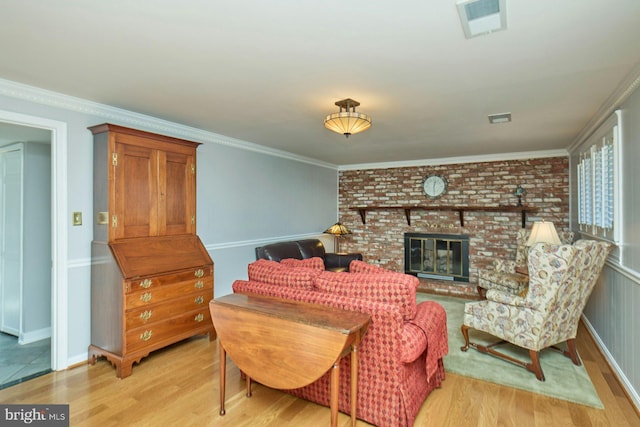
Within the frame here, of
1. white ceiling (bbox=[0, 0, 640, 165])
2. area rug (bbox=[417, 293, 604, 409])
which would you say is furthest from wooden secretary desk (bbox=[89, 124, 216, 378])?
area rug (bbox=[417, 293, 604, 409])

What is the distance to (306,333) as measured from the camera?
5.87 feet

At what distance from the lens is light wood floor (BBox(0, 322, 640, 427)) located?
6.91 feet

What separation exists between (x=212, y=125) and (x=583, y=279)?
3.76 m

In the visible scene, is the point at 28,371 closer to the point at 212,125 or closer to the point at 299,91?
the point at 212,125

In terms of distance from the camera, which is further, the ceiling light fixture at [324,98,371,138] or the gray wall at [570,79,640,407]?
the ceiling light fixture at [324,98,371,138]

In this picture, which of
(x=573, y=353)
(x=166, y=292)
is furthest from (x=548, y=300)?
(x=166, y=292)

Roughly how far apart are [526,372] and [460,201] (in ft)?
11.2

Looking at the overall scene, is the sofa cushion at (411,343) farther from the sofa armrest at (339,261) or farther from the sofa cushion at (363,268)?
the sofa armrest at (339,261)

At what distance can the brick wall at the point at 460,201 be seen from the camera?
16.8 ft

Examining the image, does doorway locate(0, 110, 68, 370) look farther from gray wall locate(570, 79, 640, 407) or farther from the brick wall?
the brick wall

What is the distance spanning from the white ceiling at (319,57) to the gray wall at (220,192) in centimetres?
18

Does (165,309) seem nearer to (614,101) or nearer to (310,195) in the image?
(310,195)

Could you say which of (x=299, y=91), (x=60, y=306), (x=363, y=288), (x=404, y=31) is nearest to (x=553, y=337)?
(x=363, y=288)

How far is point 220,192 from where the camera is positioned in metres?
4.24
